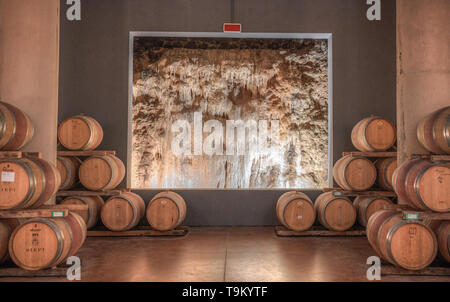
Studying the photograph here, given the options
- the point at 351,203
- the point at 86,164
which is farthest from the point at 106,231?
the point at 351,203

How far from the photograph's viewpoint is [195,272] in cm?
383

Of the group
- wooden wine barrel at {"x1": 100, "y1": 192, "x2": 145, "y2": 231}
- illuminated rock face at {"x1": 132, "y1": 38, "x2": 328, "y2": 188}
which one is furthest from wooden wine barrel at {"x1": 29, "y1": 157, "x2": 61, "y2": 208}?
illuminated rock face at {"x1": 132, "y1": 38, "x2": 328, "y2": 188}

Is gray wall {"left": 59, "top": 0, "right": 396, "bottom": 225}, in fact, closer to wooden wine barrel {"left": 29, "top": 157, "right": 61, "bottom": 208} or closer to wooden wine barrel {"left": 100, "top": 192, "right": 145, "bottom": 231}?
wooden wine barrel {"left": 100, "top": 192, "right": 145, "bottom": 231}

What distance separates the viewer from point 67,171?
223 inches

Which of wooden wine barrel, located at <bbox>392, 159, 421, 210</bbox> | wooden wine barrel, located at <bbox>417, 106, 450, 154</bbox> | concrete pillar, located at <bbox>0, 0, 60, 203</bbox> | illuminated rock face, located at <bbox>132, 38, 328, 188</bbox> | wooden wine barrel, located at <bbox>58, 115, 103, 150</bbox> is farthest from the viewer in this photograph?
illuminated rock face, located at <bbox>132, 38, 328, 188</bbox>

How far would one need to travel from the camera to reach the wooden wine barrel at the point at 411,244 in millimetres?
3754

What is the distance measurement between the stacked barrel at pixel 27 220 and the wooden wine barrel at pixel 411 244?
338cm

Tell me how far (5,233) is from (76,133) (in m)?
2.23

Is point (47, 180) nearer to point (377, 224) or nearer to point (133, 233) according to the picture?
→ point (133, 233)

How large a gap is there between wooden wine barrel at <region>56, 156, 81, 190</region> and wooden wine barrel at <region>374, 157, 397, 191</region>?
Answer: 4.97 m

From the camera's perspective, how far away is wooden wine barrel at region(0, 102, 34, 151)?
12.3 ft

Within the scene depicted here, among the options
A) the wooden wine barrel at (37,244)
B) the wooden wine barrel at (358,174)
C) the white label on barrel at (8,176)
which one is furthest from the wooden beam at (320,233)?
the white label on barrel at (8,176)

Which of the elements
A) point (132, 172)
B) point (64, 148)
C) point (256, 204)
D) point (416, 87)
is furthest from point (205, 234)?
point (416, 87)

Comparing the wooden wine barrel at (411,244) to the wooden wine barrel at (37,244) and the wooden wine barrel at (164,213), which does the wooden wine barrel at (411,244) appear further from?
the wooden wine barrel at (37,244)
